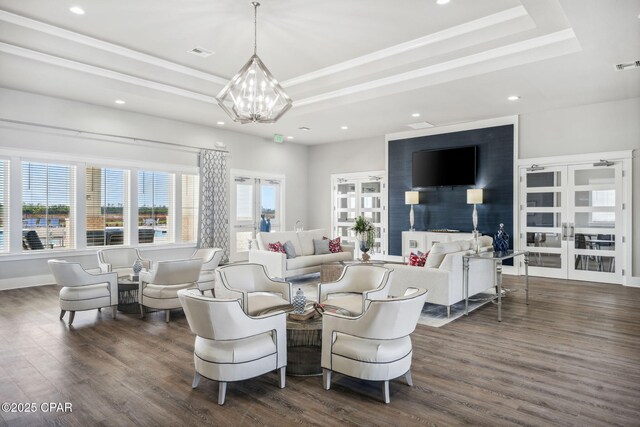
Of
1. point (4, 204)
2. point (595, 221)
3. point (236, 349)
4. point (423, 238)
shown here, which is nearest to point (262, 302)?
point (236, 349)

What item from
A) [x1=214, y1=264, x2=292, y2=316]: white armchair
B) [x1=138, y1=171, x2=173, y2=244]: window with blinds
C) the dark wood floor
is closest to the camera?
the dark wood floor

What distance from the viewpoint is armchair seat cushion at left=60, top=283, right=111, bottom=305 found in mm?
4613

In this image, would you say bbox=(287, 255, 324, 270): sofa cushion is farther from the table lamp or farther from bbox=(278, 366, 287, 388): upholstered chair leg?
bbox=(278, 366, 287, 388): upholstered chair leg

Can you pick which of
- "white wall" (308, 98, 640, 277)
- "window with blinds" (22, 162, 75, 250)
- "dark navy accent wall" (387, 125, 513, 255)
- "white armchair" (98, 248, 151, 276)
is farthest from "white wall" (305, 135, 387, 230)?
"window with blinds" (22, 162, 75, 250)

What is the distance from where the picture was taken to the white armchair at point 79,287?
15.0ft

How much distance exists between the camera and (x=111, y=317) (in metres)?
4.95

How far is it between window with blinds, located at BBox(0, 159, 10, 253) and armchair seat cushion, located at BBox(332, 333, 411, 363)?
20.8 ft

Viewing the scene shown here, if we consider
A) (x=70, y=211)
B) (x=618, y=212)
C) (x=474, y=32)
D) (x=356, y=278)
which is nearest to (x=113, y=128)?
(x=70, y=211)

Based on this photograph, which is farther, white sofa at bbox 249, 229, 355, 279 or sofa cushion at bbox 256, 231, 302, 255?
sofa cushion at bbox 256, 231, 302, 255

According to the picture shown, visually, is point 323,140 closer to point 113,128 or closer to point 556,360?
point 113,128

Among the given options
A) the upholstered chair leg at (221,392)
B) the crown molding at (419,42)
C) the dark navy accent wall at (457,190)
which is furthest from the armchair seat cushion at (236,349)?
the dark navy accent wall at (457,190)

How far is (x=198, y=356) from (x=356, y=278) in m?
1.82

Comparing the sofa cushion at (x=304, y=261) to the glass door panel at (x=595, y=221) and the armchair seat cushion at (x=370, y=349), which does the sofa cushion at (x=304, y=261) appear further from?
the glass door panel at (x=595, y=221)

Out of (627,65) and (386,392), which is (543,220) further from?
(386,392)
